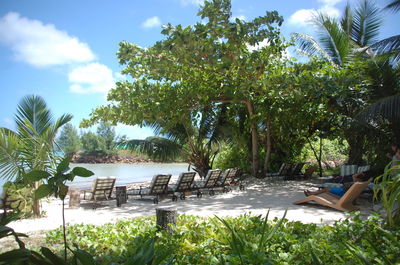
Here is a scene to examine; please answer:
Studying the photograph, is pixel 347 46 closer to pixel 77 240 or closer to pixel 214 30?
pixel 214 30

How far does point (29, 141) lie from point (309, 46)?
41.6 feet

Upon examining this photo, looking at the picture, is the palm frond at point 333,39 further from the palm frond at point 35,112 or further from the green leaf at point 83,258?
the green leaf at point 83,258

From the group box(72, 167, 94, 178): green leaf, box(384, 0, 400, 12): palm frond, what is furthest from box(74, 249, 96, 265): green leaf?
box(384, 0, 400, 12): palm frond

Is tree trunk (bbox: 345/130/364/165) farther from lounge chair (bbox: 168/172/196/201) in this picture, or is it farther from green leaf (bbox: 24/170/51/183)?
green leaf (bbox: 24/170/51/183)

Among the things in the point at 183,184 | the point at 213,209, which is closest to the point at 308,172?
the point at 183,184

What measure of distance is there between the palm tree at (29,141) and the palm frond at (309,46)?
37.4ft

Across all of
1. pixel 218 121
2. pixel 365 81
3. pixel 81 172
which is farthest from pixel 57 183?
pixel 218 121

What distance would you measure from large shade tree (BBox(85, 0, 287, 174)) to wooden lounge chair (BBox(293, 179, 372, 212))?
424cm

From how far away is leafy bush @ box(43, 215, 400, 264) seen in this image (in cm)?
239

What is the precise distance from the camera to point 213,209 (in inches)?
326

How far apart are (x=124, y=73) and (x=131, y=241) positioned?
10.1 meters

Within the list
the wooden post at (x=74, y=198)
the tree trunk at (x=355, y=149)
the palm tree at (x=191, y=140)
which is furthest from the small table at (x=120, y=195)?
the tree trunk at (x=355, y=149)

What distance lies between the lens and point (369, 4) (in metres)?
15.2

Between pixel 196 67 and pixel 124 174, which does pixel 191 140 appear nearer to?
pixel 196 67
